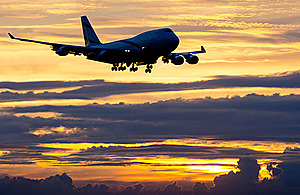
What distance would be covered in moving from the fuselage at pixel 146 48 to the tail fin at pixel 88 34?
41.5 meters

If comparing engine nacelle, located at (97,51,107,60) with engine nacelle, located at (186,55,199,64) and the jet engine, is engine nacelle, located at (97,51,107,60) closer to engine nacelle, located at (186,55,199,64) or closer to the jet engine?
the jet engine

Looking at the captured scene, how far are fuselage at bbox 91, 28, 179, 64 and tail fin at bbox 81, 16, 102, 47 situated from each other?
41.5m

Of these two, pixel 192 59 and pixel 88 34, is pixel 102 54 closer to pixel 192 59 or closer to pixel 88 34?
pixel 192 59

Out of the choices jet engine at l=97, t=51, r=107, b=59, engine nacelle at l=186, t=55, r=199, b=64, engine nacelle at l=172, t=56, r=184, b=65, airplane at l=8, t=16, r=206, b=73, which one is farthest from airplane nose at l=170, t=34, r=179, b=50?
jet engine at l=97, t=51, r=107, b=59

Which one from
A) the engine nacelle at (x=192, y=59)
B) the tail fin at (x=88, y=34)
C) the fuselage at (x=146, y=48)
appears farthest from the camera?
the tail fin at (x=88, y=34)

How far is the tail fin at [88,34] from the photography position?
552 ft

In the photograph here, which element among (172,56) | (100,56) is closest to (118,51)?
(100,56)

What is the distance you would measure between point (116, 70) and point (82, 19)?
171 ft

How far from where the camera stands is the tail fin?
16838 centimetres

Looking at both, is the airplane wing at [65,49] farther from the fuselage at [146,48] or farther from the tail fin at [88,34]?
the tail fin at [88,34]

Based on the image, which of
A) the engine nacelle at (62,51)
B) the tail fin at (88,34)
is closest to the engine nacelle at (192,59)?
the engine nacelle at (62,51)

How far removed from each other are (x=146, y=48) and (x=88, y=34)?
50.9 meters

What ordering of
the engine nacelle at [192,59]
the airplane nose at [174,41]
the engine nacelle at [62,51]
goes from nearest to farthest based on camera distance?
the engine nacelle at [62,51] < the airplane nose at [174,41] < the engine nacelle at [192,59]

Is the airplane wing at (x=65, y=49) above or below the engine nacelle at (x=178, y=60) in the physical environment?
below
